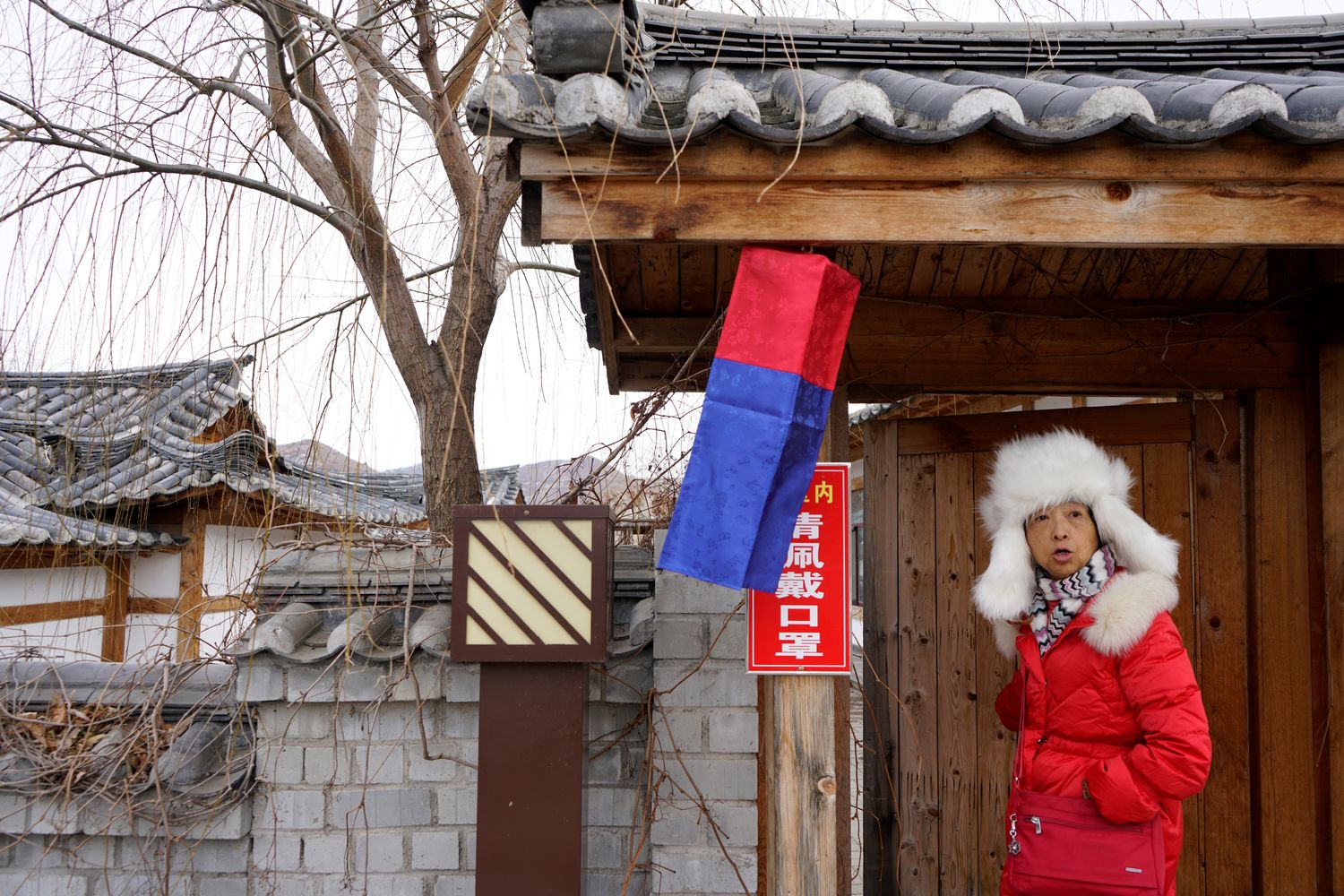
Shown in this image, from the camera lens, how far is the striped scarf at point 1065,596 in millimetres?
2889

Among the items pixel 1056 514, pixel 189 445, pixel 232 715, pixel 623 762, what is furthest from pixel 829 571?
pixel 189 445

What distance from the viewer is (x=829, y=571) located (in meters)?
2.73

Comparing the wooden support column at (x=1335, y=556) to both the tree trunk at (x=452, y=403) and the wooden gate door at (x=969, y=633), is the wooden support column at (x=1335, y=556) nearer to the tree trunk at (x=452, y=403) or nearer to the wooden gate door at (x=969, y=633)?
the wooden gate door at (x=969, y=633)

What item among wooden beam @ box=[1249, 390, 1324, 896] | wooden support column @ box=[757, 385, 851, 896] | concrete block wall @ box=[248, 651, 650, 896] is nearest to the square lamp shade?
wooden support column @ box=[757, 385, 851, 896]

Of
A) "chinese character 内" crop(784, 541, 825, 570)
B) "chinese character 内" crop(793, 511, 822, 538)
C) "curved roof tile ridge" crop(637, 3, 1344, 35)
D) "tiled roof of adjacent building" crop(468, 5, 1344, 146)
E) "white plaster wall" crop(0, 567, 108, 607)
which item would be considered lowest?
"white plaster wall" crop(0, 567, 108, 607)

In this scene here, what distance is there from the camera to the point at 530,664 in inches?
109

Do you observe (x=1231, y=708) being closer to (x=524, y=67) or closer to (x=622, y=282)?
(x=622, y=282)

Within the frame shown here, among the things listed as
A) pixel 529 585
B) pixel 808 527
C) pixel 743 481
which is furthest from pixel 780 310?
pixel 529 585

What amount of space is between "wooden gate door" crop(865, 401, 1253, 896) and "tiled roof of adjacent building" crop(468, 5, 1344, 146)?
1.51 metres

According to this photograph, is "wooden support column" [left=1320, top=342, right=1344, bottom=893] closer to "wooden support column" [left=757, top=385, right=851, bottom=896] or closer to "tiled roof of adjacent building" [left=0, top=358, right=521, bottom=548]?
"wooden support column" [left=757, top=385, right=851, bottom=896]

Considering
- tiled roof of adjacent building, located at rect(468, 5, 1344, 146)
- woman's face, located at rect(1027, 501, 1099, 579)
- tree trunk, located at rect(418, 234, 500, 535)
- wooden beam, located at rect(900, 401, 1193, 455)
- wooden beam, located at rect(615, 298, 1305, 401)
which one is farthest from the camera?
tree trunk, located at rect(418, 234, 500, 535)

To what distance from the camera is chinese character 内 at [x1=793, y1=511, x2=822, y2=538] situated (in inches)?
108

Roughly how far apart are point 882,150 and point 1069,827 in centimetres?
204

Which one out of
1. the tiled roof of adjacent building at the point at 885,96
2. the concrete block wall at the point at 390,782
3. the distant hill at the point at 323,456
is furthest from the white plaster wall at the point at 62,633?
the tiled roof of adjacent building at the point at 885,96
